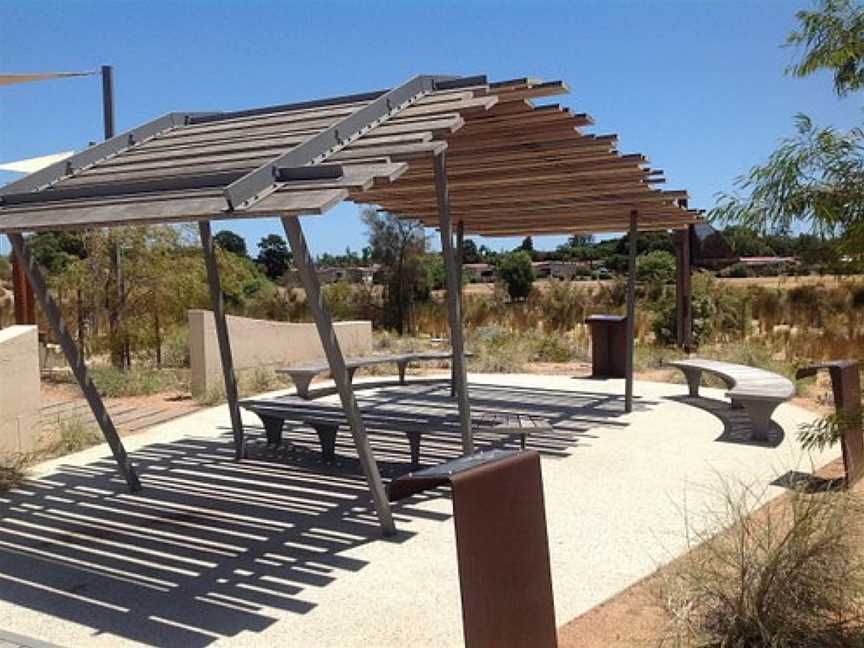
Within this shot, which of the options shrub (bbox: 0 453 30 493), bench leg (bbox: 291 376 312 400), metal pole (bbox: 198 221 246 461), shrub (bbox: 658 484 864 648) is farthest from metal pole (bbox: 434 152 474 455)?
bench leg (bbox: 291 376 312 400)

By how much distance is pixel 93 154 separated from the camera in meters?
6.43

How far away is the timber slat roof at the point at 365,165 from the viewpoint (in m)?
4.49

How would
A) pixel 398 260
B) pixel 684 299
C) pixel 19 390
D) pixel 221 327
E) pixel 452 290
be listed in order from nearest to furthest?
pixel 452 290 → pixel 221 327 → pixel 19 390 → pixel 684 299 → pixel 398 260

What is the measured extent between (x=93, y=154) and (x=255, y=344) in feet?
21.7

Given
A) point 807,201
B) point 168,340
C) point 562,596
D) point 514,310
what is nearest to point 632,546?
point 562,596

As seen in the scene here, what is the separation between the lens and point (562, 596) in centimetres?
419

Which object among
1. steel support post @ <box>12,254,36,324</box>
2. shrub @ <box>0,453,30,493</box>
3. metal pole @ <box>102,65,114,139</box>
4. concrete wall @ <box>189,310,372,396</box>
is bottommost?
shrub @ <box>0,453,30,493</box>

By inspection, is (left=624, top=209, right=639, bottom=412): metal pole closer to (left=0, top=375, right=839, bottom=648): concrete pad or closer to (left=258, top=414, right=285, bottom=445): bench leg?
(left=0, top=375, right=839, bottom=648): concrete pad

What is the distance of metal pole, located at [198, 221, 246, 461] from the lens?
690 cm

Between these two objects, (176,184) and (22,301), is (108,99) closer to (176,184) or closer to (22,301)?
(22,301)

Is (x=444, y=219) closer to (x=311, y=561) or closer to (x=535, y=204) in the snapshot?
(x=311, y=561)

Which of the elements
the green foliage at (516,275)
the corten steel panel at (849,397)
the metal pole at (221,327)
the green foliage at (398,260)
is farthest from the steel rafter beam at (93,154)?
the green foliage at (516,275)

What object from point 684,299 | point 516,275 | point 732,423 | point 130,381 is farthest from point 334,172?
point 516,275

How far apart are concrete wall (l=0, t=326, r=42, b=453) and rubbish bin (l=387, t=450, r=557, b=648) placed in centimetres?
591
